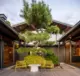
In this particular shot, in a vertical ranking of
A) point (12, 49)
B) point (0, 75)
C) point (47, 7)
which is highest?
point (47, 7)

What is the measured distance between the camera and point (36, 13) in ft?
48.3

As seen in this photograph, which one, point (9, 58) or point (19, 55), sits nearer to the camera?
point (9, 58)

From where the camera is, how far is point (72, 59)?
21.5 metres

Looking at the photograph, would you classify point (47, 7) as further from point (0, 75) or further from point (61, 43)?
point (61, 43)

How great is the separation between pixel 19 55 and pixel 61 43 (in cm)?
518

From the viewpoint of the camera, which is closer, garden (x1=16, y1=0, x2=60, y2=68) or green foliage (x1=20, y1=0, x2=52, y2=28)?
garden (x1=16, y1=0, x2=60, y2=68)

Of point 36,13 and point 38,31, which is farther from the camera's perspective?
point 38,31


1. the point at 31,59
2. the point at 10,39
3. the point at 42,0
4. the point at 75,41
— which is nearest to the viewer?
the point at 31,59

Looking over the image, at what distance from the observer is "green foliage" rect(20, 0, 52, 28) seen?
1453cm

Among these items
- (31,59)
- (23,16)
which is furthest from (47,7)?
(31,59)

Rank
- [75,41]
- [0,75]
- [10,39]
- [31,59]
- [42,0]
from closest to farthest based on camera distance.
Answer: [0,75]
[31,59]
[42,0]
[10,39]
[75,41]

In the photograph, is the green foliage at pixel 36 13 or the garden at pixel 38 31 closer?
the garden at pixel 38 31

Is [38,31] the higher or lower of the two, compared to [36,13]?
lower

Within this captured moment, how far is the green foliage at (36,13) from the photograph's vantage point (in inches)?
572
